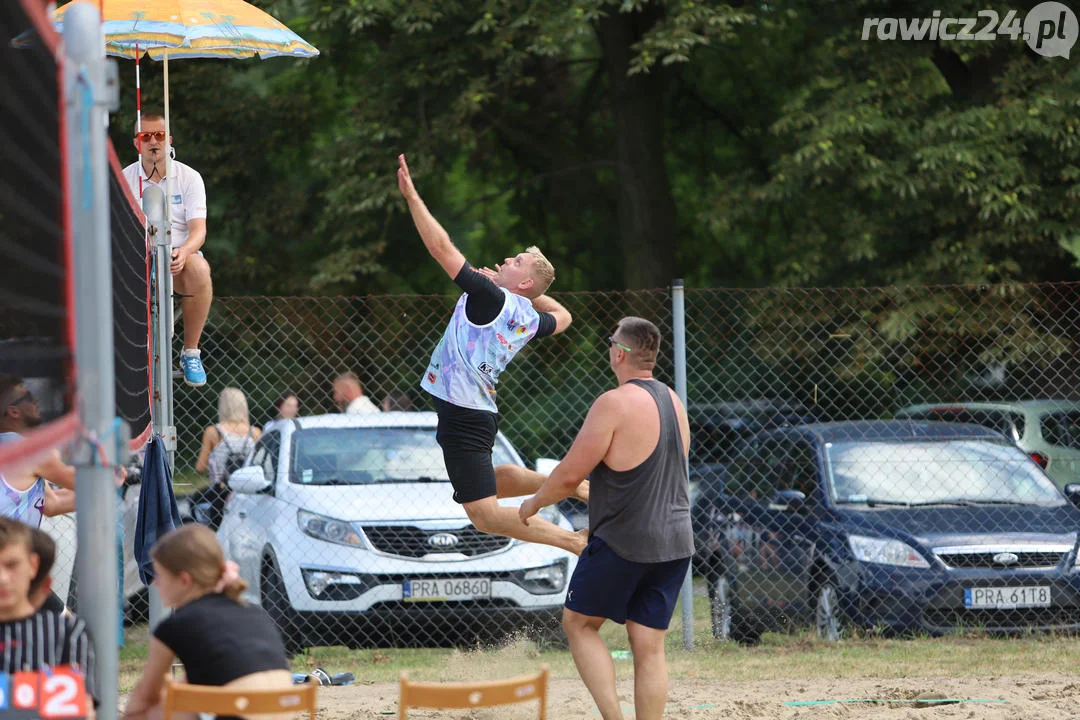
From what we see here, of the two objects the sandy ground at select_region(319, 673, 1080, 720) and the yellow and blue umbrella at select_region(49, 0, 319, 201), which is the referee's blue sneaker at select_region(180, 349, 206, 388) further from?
the sandy ground at select_region(319, 673, 1080, 720)

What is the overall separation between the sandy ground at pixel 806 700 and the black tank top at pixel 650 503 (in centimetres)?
186

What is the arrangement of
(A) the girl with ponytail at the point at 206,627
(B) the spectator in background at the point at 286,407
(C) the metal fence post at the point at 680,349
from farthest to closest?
(B) the spectator in background at the point at 286,407 → (C) the metal fence post at the point at 680,349 → (A) the girl with ponytail at the point at 206,627

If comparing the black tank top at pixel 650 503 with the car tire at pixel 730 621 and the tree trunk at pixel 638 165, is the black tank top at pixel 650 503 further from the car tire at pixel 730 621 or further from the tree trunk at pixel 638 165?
the tree trunk at pixel 638 165

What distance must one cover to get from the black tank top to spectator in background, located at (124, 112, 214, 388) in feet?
8.81

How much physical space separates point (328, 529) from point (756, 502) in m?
3.24

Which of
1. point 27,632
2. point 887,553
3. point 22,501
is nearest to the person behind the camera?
point 27,632

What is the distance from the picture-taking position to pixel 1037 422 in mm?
11781

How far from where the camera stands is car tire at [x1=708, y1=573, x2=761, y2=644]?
10.1 m

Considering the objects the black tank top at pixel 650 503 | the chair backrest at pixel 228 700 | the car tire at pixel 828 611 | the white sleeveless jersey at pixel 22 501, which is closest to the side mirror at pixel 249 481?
the white sleeveless jersey at pixel 22 501

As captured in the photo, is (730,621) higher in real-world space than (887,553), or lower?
lower

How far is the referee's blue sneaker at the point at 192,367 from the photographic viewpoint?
7.84 meters

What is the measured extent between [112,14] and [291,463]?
3.64 meters

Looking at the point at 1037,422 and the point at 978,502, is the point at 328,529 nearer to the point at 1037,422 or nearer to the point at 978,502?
the point at 978,502

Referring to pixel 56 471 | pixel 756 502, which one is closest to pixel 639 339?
pixel 56 471
